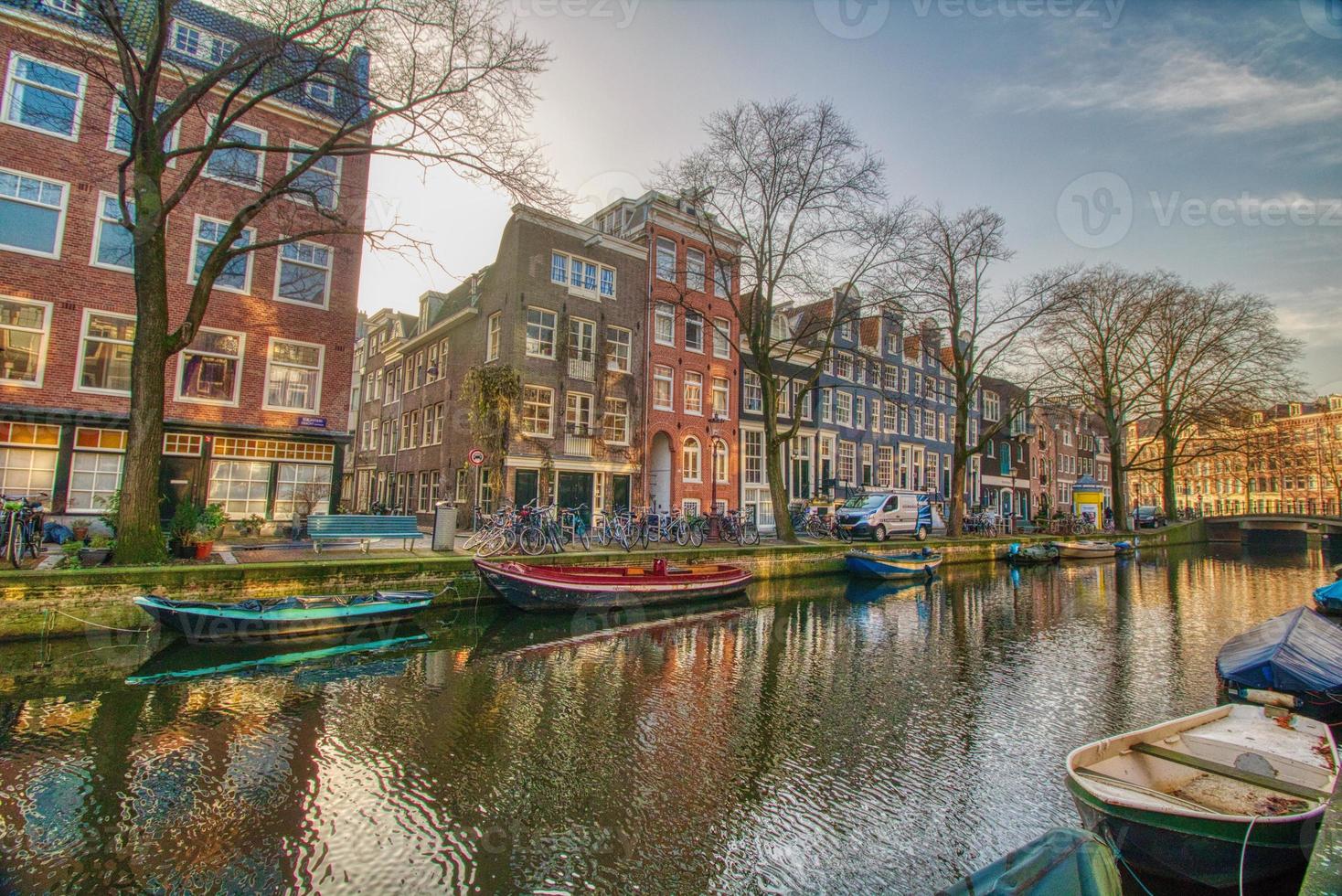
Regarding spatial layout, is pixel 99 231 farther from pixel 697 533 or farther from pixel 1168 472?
pixel 1168 472

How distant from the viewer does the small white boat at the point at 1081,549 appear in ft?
103

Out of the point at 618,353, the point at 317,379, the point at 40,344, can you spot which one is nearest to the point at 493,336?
the point at 618,353

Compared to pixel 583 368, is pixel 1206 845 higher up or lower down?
lower down

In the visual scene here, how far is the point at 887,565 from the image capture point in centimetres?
2136

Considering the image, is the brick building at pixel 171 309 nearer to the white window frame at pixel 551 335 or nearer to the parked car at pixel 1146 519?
the white window frame at pixel 551 335

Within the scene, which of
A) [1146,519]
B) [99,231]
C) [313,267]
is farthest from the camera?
[1146,519]

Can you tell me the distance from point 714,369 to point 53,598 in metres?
23.4

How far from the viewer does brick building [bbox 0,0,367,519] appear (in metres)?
15.1

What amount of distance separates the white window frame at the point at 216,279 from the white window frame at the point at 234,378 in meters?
1.23

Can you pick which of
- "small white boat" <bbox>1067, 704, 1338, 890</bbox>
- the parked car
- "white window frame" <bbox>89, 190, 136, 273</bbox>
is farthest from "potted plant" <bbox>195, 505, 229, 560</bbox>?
the parked car

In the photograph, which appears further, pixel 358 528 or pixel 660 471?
pixel 660 471

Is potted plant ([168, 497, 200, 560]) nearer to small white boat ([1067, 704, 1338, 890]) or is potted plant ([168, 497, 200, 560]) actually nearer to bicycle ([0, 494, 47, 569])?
bicycle ([0, 494, 47, 569])

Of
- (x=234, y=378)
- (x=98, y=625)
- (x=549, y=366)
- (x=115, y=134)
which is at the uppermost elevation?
(x=115, y=134)

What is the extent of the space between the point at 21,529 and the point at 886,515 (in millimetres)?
26520
